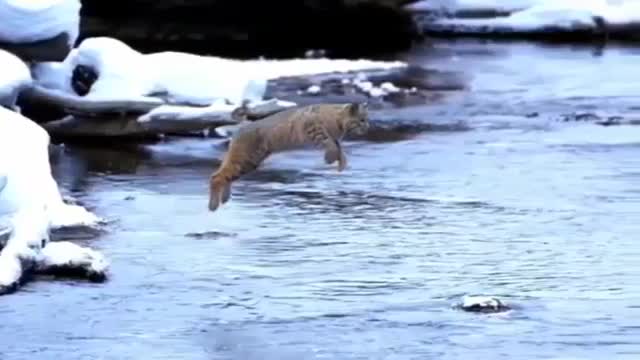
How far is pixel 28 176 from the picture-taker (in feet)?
40.4

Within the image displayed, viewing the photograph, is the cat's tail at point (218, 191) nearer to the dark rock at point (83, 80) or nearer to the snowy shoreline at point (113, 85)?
the snowy shoreline at point (113, 85)

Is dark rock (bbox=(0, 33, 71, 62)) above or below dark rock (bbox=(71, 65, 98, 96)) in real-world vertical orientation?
above

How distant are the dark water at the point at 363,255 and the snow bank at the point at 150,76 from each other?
1.32m

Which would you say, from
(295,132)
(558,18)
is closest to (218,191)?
(295,132)

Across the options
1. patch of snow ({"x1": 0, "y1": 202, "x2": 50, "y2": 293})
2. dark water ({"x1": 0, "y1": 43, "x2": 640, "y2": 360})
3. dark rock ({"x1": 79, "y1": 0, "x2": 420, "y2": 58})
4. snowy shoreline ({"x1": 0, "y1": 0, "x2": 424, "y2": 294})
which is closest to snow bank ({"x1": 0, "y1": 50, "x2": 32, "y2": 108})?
snowy shoreline ({"x1": 0, "y1": 0, "x2": 424, "y2": 294})

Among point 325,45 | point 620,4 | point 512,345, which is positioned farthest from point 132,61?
point 620,4

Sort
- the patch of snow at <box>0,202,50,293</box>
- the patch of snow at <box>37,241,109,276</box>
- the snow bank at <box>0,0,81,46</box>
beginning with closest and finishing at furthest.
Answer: the patch of snow at <box>0,202,50,293</box>
the patch of snow at <box>37,241,109,276</box>
the snow bank at <box>0,0,81,46</box>

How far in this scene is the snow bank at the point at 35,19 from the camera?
60.4ft

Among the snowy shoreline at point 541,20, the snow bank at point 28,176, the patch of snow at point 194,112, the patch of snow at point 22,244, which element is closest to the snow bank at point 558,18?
the snowy shoreline at point 541,20

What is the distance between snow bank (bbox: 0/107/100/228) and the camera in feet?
39.3

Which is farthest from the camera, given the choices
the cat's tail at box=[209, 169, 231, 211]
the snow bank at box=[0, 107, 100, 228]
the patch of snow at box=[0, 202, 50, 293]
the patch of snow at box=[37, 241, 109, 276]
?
the cat's tail at box=[209, 169, 231, 211]

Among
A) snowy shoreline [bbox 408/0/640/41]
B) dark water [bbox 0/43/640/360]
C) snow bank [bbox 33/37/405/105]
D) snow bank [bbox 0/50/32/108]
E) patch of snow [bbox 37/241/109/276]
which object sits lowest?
snowy shoreline [bbox 408/0/640/41]

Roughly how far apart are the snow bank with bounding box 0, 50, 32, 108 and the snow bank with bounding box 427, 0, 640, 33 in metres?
20.7

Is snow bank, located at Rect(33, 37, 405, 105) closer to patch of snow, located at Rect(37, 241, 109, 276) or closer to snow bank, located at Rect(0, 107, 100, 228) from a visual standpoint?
snow bank, located at Rect(0, 107, 100, 228)
